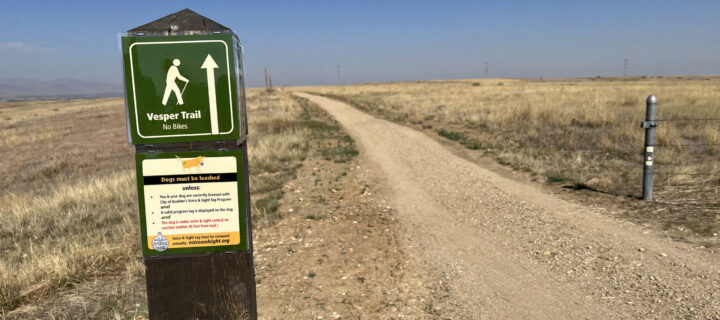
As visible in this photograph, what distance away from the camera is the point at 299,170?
33.6 feet

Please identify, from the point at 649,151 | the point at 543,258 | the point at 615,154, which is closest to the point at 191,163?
the point at 543,258

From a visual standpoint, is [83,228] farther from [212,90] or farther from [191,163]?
[212,90]

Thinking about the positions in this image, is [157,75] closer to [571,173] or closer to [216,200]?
[216,200]

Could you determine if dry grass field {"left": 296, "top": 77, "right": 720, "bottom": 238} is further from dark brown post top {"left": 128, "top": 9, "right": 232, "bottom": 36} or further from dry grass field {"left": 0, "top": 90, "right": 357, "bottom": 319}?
dark brown post top {"left": 128, "top": 9, "right": 232, "bottom": 36}

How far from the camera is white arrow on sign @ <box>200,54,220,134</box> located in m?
2.34

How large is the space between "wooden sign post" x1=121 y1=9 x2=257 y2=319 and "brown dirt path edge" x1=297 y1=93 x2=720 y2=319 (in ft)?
6.45

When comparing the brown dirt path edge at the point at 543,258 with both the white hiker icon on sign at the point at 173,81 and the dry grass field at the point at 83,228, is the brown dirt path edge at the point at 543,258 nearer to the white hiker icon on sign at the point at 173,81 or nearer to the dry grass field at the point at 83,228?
the dry grass field at the point at 83,228

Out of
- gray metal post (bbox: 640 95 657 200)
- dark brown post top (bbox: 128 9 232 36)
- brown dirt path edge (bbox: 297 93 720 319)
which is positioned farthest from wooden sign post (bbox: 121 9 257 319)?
gray metal post (bbox: 640 95 657 200)

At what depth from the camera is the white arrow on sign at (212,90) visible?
234cm

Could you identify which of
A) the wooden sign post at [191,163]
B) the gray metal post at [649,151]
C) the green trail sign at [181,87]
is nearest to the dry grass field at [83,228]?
the wooden sign post at [191,163]

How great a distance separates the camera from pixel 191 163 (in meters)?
2.43

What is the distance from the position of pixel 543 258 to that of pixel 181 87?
3.98m

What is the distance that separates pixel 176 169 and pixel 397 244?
340cm

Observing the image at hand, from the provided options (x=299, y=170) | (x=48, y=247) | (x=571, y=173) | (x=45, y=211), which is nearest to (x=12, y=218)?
(x=45, y=211)
